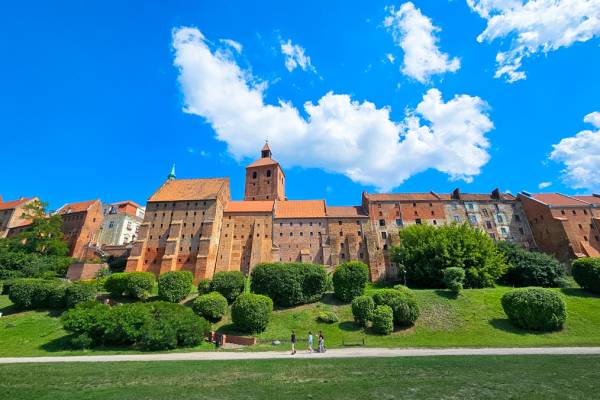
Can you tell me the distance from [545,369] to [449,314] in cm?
1749

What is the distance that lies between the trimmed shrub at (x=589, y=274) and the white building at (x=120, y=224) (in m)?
76.5

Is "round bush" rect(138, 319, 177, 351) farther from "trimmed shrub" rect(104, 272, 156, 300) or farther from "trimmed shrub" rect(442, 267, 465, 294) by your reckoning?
"trimmed shrub" rect(442, 267, 465, 294)

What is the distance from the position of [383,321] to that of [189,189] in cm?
4599

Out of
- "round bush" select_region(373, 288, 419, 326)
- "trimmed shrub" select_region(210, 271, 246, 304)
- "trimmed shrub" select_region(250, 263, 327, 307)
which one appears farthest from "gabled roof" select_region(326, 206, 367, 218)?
"round bush" select_region(373, 288, 419, 326)

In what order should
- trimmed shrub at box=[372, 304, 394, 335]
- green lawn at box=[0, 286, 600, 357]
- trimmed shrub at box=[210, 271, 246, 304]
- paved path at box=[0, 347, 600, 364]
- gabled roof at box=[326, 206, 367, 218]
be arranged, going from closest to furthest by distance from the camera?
paved path at box=[0, 347, 600, 364] < green lawn at box=[0, 286, 600, 357] < trimmed shrub at box=[372, 304, 394, 335] < trimmed shrub at box=[210, 271, 246, 304] < gabled roof at box=[326, 206, 367, 218]

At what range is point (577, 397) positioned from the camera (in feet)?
32.1

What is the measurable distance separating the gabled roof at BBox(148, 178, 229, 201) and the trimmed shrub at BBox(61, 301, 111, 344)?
3278 centimetres

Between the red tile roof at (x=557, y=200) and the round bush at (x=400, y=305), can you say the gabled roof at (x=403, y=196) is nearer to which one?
the red tile roof at (x=557, y=200)

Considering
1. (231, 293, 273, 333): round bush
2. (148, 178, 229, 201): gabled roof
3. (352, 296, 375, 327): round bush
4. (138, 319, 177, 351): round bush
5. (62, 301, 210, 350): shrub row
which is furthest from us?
(148, 178, 229, 201): gabled roof

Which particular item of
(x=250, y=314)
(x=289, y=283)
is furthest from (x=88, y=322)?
(x=289, y=283)

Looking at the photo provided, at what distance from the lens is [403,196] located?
200 ft

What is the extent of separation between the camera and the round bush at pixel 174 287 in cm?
3494

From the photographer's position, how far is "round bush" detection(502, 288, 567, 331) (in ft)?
84.6

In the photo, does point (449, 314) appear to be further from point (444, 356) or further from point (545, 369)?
point (545, 369)
